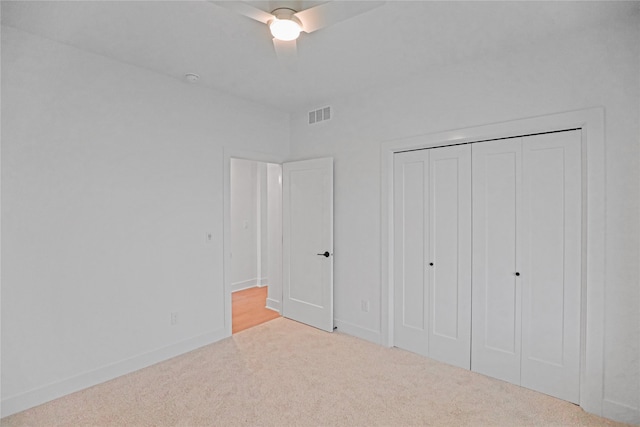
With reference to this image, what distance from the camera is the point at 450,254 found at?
9.80ft

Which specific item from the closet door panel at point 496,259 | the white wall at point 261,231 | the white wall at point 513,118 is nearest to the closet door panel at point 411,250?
the white wall at point 513,118

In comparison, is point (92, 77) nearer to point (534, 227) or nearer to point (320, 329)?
point (320, 329)

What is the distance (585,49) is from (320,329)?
3.43 metres

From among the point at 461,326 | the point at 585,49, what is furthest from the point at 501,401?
the point at 585,49

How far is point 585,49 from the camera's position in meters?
2.32

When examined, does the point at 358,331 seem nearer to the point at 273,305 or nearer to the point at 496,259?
the point at 273,305

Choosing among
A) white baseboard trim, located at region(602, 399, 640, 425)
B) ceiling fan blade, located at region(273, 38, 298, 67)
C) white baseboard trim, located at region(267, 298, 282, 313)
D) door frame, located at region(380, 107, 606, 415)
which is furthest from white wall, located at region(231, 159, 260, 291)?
white baseboard trim, located at region(602, 399, 640, 425)

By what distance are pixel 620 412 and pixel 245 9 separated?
3.32 meters

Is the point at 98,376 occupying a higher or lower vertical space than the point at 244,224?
lower

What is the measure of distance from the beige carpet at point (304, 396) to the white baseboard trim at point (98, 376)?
0.19 ft

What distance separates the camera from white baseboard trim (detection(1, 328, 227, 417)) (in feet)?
7.53

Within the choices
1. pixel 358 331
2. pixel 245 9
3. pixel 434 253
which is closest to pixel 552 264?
pixel 434 253

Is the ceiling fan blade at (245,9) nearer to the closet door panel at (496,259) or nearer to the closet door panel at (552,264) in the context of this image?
the closet door panel at (496,259)

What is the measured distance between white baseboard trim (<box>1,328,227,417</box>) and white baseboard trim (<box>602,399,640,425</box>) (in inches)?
128
